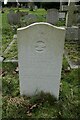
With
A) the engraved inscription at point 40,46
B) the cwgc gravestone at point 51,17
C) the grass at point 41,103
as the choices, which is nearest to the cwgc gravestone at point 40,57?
the engraved inscription at point 40,46

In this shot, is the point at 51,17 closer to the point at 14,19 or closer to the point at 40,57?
the point at 14,19

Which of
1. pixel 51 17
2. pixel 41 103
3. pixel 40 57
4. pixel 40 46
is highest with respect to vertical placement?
pixel 40 46

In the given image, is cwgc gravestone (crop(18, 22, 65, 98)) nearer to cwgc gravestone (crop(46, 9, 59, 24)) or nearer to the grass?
the grass

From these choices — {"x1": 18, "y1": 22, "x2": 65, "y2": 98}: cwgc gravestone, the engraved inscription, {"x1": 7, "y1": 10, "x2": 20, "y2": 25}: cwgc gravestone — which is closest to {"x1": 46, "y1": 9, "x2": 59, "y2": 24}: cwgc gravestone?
{"x1": 7, "y1": 10, "x2": 20, "y2": 25}: cwgc gravestone

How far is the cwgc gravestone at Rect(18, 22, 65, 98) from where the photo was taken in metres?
4.71

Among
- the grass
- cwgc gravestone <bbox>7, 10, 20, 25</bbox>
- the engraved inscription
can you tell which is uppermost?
the engraved inscription

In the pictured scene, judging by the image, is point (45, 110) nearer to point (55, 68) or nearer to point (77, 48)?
point (55, 68)

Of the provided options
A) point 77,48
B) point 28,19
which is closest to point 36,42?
point 77,48

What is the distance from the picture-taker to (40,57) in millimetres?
4855

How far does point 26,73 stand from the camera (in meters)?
5.00

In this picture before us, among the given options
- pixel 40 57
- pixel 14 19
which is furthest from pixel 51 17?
pixel 40 57

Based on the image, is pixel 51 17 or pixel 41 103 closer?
pixel 41 103

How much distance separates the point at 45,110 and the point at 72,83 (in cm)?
136

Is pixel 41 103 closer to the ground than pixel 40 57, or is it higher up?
closer to the ground
